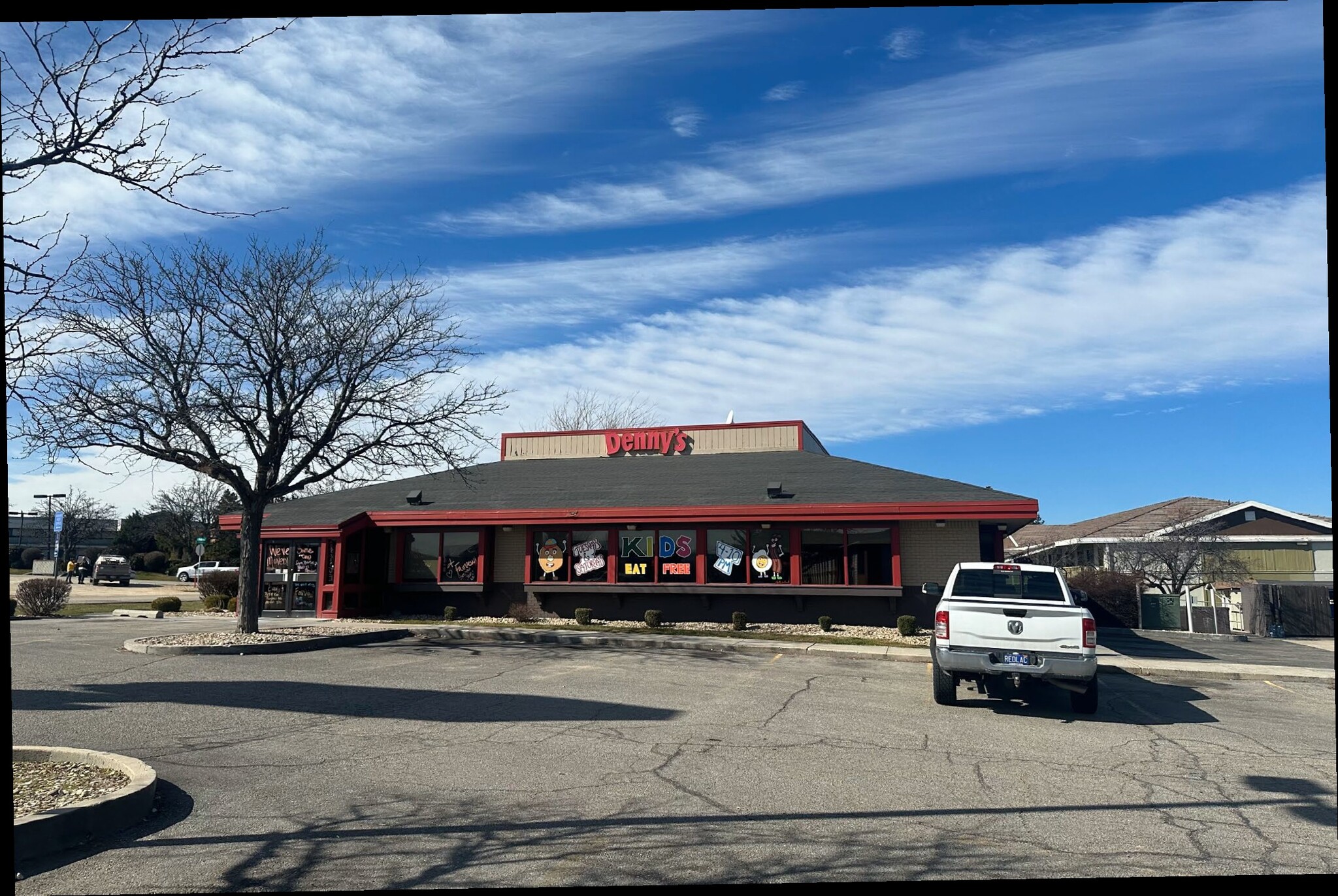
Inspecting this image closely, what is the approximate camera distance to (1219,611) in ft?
95.3

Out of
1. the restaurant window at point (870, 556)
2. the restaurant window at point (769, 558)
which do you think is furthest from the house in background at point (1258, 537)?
the restaurant window at point (769, 558)

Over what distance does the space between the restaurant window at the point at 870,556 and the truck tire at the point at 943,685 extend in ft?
35.8

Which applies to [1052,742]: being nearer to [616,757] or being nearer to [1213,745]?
[1213,745]

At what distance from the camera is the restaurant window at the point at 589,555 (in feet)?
82.4

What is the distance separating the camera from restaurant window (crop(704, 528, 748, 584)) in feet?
78.9

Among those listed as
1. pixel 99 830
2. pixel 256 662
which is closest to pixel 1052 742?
pixel 99 830

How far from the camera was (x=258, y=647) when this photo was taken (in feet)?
54.9

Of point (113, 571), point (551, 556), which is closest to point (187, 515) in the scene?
point (113, 571)

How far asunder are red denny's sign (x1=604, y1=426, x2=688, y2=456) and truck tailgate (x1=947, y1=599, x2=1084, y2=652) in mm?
20304

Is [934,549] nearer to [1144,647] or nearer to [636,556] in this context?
[1144,647]

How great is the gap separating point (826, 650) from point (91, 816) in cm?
1433

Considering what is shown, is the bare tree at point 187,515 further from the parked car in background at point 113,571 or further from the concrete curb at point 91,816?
the concrete curb at point 91,816

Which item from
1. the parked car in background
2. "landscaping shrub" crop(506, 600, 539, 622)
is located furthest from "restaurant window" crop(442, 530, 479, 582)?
the parked car in background

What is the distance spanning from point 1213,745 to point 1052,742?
1.79 m
